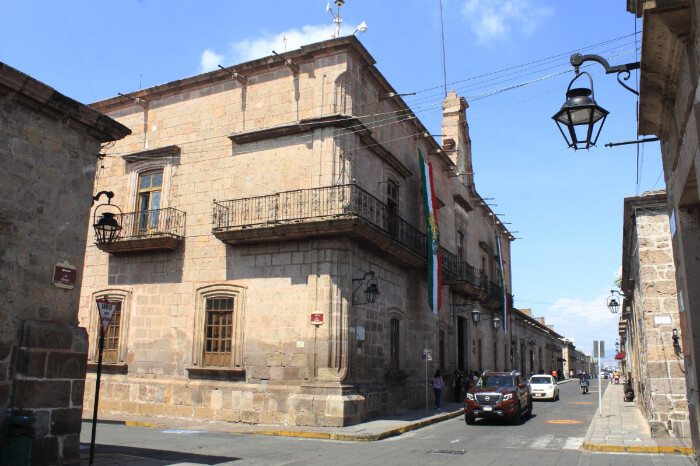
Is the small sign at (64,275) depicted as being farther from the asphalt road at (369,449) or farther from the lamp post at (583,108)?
the lamp post at (583,108)

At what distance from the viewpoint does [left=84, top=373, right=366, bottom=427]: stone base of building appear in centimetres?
1455

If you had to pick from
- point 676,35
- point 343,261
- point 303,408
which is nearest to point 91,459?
point 303,408

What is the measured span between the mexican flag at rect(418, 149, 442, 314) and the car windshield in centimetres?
274

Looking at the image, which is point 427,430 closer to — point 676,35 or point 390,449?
point 390,449

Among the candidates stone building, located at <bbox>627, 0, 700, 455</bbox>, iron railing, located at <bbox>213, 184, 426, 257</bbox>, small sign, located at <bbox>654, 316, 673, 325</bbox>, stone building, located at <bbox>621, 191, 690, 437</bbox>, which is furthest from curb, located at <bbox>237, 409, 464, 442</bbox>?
stone building, located at <bbox>627, 0, 700, 455</bbox>

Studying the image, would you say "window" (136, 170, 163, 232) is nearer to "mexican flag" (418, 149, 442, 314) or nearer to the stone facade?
the stone facade

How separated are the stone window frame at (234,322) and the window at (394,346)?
5004 mm

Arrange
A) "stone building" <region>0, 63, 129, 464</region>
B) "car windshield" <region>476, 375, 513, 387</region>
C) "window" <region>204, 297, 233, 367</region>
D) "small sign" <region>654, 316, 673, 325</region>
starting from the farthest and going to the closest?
1. "car windshield" <region>476, 375, 513, 387</region>
2. "window" <region>204, 297, 233, 367</region>
3. "small sign" <region>654, 316, 673, 325</region>
4. "stone building" <region>0, 63, 129, 464</region>

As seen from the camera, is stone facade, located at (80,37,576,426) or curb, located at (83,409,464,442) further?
stone facade, located at (80,37,576,426)

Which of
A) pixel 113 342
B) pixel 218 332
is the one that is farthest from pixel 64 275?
pixel 113 342

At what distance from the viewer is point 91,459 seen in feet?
27.9

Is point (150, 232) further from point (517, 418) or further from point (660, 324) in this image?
point (660, 324)

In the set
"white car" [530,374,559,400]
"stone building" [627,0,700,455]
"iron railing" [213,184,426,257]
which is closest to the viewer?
"stone building" [627,0,700,455]

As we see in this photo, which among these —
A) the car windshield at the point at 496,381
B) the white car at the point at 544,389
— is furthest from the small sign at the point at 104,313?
the white car at the point at 544,389
